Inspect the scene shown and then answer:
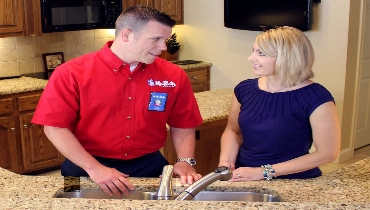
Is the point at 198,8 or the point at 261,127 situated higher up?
the point at 198,8

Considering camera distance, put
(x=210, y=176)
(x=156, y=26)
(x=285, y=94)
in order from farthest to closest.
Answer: (x=285, y=94) < (x=156, y=26) < (x=210, y=176)

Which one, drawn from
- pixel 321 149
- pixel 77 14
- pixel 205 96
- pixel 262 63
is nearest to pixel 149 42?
pixel 262 63

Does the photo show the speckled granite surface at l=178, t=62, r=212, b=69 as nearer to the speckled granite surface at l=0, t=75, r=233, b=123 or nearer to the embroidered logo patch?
the speckled granite surface at l=0, t=75, r=233, b=123

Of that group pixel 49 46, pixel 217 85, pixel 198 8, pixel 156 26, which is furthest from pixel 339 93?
pixel 156 26

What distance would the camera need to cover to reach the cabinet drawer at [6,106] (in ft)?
13.6

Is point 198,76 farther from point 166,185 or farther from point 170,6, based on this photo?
point 166,185

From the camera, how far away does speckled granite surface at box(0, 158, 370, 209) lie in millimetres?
1329

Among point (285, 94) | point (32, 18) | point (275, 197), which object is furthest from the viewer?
point (32, 18)

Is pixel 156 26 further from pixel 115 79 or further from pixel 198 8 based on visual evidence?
pixel 198 8

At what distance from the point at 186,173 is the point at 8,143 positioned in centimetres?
274

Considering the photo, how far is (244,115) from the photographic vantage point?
6.98 feet

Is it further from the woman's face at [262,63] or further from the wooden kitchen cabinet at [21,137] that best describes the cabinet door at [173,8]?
the woman's face at [262,63]

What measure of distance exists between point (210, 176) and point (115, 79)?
0.66m

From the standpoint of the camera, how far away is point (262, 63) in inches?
80.7
